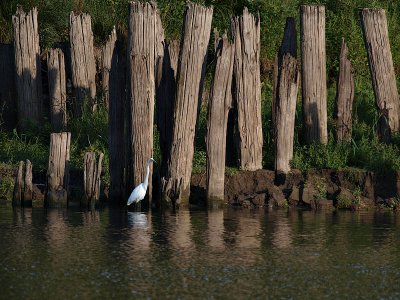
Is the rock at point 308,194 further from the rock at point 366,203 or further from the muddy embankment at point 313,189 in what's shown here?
the rock at point 366,203

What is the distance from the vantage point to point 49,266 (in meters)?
12.6

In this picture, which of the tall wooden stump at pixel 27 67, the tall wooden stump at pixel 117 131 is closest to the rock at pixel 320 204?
the tall wooden stump at pixel 117 131

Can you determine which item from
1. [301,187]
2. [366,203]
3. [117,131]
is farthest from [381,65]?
[117,131]

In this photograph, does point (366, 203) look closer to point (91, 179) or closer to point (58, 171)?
point (91, 179)

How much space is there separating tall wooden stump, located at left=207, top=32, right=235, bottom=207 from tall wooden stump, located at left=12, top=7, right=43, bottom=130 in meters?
4.35

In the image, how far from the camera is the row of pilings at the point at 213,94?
1653 centimetres

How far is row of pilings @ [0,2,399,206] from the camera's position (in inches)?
651

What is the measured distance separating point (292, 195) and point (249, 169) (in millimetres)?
769

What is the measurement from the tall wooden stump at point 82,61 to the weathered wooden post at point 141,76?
3324mm

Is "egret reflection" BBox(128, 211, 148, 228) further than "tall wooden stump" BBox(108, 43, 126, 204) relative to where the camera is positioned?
No

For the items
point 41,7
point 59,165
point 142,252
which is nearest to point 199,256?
point 142,252

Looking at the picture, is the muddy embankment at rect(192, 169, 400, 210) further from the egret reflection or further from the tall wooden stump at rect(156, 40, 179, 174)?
the egret reflection

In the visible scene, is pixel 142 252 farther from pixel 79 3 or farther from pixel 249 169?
pixel 79 3

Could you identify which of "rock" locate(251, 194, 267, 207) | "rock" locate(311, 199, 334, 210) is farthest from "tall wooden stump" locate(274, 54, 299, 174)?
"rock" locate(311, 199, 334, 210)
